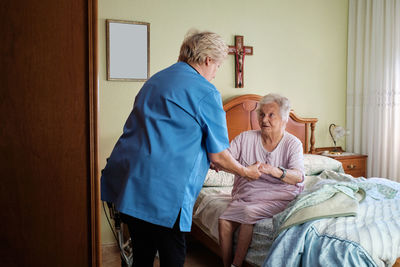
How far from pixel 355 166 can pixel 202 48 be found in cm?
292

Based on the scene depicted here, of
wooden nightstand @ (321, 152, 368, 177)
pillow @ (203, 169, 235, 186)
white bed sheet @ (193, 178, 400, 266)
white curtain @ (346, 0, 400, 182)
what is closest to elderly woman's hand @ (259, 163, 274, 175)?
white bed sheet @ (193, 178, 400, 266)

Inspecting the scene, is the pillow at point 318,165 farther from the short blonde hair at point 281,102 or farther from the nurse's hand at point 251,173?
the nurse's hand at point 251,173

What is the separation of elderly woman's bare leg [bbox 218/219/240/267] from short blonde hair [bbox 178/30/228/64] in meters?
1.08

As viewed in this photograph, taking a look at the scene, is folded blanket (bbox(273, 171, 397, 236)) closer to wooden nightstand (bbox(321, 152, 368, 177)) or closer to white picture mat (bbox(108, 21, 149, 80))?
wooden nightstand (bbox(321, 152, 368, 177))

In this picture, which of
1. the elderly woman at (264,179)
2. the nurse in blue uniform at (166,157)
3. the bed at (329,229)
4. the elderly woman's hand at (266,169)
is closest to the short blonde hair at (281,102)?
the elderly woman at (264,179)

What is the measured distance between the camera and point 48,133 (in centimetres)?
129

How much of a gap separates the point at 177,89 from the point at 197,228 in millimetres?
1666

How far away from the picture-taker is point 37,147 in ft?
4.22

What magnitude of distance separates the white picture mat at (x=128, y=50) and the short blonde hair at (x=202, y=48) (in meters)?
1.68

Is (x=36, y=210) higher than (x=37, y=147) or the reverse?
the reverse

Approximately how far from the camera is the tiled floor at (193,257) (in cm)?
278

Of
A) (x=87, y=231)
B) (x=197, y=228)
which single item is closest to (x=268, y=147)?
(x=197, y=228)

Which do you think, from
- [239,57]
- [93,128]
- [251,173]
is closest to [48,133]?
[93,128]

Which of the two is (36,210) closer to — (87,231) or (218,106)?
(87,231)
